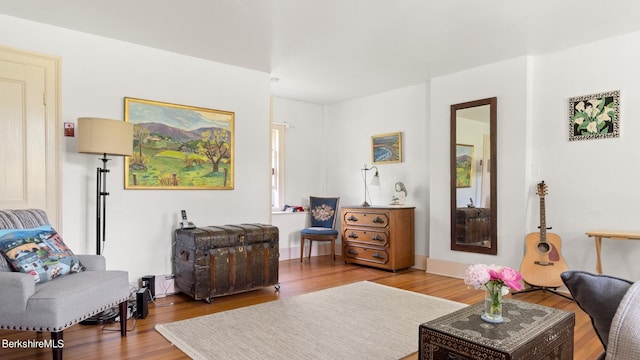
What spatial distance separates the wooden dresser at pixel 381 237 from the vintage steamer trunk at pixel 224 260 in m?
1.60

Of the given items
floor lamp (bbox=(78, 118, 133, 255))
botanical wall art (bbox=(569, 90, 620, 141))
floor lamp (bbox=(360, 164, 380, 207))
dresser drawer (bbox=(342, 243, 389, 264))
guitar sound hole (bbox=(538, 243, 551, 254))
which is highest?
botanical wall art (bbox=(569, 90, 620, 141))

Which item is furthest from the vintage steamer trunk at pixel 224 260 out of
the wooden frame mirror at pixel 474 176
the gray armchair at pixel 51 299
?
the wooden frame mirror at pixel 474 176

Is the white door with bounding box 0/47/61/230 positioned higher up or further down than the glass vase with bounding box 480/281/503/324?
higher up

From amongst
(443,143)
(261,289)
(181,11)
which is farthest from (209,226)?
(443,143)

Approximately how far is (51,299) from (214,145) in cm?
242

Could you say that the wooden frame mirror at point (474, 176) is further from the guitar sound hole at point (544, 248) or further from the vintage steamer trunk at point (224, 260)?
the vintage steamer trunk at point (224, 260)

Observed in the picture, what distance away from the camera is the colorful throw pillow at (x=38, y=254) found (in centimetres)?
245

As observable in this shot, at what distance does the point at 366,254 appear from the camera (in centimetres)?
534

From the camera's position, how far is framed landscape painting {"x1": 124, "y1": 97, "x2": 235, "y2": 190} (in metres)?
3.84

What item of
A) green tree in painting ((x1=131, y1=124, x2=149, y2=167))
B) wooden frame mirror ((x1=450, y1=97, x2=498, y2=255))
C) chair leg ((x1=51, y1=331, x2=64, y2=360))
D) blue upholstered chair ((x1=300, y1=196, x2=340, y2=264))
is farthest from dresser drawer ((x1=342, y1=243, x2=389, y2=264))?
chair leg ((x1=51, y1=331, x2=64, y2=360))

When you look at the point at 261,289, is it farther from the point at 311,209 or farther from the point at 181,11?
the point at 181,11

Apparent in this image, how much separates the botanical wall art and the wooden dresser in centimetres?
212

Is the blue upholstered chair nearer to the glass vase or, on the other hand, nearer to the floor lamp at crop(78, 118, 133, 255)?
the floor lamp at crop(78, 118, 133, 255)

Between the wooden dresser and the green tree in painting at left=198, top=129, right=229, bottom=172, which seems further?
the wooden dresser
